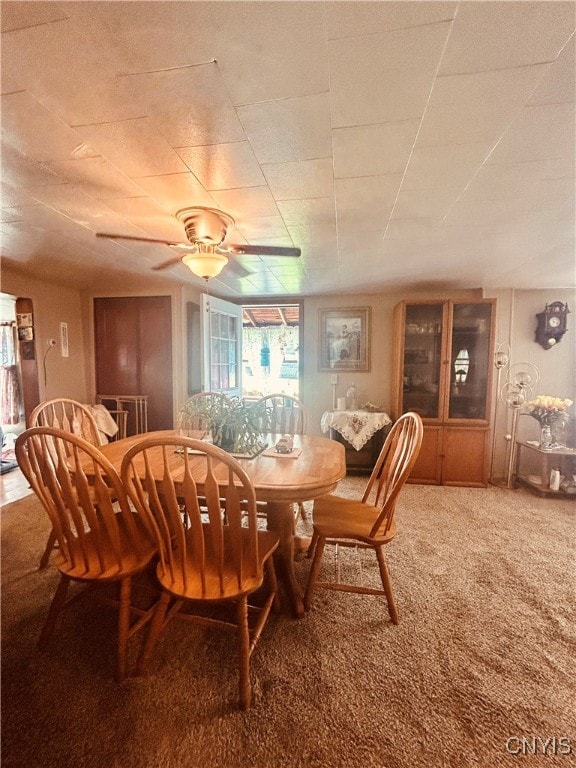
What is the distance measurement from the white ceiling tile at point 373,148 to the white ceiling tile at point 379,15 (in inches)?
13.7

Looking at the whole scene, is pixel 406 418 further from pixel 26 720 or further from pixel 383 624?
pixel 26 720

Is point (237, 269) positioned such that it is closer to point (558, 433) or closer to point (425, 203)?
point (425, 203)

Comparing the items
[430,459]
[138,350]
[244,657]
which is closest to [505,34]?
[244,657]

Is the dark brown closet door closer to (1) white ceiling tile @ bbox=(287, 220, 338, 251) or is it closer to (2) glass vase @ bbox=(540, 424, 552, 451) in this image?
(1) white ceiling tile @ bbox=(287, 220, 338, 251)

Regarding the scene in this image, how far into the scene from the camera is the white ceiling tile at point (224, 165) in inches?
51.6

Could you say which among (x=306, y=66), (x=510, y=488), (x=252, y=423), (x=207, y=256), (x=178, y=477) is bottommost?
(x=510, y=488)

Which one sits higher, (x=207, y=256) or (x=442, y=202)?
(x=442, y=202)

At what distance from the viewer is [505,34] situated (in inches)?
33.0

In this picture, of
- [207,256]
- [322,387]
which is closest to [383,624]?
[207,256]

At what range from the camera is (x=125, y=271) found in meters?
3.17

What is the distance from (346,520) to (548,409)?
2.71m

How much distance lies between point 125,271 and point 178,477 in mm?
2607

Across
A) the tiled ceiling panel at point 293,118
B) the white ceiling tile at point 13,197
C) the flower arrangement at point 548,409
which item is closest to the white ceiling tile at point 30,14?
the tiled ceiling panel at point 293,118

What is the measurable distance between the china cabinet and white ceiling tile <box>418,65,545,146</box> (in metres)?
2.35
